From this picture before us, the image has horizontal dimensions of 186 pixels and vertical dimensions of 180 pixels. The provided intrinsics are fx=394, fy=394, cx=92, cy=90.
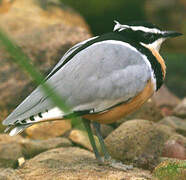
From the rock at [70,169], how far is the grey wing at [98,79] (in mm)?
495

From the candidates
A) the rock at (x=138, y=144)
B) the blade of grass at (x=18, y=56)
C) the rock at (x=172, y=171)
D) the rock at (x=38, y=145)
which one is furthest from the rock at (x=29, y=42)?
the blade of grass at (x=18, y=56)

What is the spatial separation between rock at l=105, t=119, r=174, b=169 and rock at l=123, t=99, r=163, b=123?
4.24 feet

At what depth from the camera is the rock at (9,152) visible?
152 inches

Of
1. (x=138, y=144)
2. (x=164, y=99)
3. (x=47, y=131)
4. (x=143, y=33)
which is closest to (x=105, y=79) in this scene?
(x=143, y=33)

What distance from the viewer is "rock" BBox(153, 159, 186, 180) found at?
8.70ft

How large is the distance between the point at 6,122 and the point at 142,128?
1352mm

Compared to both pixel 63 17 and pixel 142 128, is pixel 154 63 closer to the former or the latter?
pixel 142 128

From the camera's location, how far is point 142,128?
350cm

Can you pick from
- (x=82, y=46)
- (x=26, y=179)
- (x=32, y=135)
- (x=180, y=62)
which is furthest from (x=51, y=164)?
(x=180, y=62)

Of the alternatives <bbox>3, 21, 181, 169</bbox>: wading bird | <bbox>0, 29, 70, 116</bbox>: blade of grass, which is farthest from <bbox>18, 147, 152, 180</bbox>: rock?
<bbox>0, 29, 70, 116</bbox>: blade of grass

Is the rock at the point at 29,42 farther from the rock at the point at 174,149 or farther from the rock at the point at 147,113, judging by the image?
the rock at the point at 174,149

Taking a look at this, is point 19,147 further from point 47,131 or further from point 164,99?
point 164,99

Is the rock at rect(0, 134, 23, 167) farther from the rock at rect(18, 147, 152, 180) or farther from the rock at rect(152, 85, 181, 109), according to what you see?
the rock at rect(152, 85, 181, 109)

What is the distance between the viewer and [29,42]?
553 centimetres
